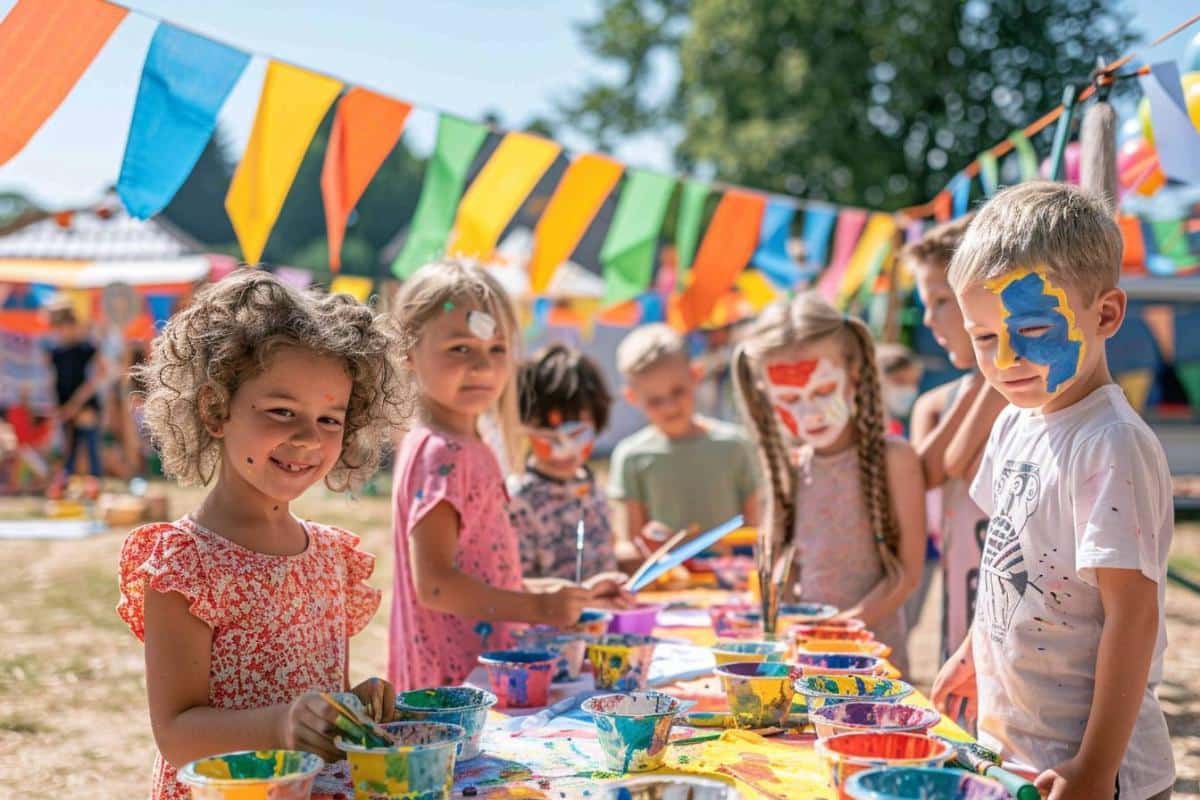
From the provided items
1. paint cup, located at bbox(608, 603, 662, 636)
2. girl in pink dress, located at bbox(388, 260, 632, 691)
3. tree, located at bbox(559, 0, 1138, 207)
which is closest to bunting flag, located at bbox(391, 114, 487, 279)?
girl in pink dress, located at bbox(388, 260, 632, 691)

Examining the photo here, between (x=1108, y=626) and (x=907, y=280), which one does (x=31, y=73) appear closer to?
(x=1108, y=626)

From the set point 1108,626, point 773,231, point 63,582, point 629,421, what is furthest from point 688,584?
point 629,421

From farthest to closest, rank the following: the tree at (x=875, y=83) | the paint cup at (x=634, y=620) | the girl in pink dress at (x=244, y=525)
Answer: the tree at (x=875, y=83), the paint cup at (x=634, y=620), the girl in pink dress at (x=244, y=525)

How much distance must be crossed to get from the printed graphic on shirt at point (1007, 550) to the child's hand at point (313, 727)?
45.7 inches

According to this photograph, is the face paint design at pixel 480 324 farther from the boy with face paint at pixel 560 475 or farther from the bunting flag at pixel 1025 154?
the bunting flag at pixel 1025 154

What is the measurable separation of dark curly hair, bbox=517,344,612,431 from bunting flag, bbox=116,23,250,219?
1.21 metres

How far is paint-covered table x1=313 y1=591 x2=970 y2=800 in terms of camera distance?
1.58 meters

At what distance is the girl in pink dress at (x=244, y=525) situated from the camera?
1.71m

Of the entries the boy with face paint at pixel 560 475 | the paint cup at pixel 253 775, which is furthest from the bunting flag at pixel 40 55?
the paint cup at pixel 253 775

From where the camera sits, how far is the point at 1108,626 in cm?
173

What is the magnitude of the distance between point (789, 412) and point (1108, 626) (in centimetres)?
159

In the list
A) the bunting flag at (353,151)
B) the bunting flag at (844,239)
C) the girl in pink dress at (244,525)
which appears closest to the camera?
the girl in pink dress at (244,525)

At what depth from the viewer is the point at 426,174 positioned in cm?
453

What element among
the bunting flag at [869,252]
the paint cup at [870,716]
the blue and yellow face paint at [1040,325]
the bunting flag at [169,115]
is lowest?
the paint cup at [870,716]
